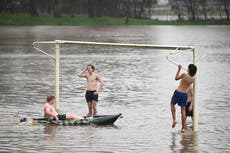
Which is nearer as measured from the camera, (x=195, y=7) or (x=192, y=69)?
(x=192, y=69)

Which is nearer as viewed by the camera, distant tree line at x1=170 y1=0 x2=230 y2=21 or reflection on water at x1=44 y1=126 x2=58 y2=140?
reflection on water at x1=44 y1=126 x2=58 y2=140

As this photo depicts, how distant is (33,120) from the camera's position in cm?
1725

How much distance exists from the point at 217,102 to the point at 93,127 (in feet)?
17.8

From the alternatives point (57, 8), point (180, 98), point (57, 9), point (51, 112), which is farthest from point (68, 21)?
point (180, 98)

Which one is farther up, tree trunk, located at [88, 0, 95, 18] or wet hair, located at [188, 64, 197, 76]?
tree trunk, located at [88, 0, 95, 18]

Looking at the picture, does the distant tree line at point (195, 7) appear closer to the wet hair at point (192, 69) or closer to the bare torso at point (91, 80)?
the bare torso at point (91, 80)

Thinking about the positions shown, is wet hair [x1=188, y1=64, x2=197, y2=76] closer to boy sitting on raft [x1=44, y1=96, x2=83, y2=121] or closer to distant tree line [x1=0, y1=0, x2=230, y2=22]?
boy sitting on raft [x1=44, y1=96, x2=83, y2=121]

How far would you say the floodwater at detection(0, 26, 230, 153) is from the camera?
1508 centimetres

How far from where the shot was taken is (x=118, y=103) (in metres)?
21.1

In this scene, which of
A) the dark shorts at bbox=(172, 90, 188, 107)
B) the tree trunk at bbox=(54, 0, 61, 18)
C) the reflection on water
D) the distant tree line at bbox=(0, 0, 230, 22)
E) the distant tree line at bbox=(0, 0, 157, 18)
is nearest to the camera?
the reflection on water

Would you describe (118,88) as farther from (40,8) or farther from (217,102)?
(40,8)

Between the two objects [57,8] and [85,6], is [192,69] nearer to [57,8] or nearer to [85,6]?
[57,8]

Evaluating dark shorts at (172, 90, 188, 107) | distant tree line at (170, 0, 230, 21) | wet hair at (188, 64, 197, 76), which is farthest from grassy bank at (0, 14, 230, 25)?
wet hair at (188, 64, 197, 76)

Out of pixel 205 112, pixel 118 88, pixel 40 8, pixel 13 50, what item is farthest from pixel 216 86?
pixel 40 8
